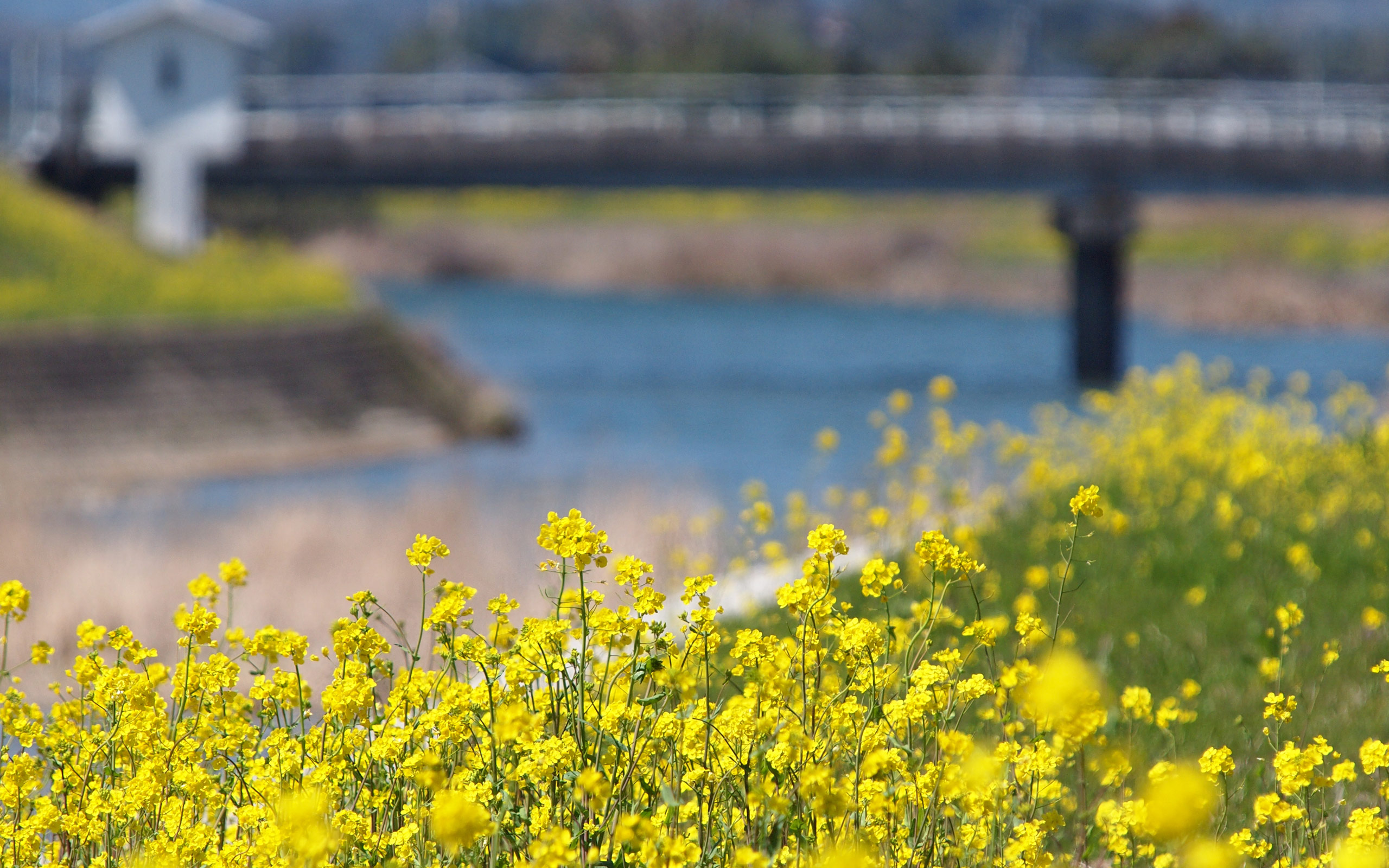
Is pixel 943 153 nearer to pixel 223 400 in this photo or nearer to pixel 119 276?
pixel 119 276

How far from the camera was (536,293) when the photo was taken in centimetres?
6912

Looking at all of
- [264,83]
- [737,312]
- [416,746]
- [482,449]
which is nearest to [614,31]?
[737,312]

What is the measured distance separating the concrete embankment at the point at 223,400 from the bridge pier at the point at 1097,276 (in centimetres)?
1813

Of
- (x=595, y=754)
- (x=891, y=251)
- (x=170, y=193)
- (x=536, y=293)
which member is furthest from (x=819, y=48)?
(x=595, y=754)

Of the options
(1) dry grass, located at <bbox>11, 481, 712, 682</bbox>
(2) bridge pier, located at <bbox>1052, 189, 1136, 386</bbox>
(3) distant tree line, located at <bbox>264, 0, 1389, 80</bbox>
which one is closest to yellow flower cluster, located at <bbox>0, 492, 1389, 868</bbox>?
(1) dry grass, located at <bbox>11, 481, 712, 682</bbox>

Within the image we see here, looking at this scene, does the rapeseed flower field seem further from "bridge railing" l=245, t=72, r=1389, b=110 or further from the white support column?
the white support column

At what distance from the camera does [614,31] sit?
14038cm

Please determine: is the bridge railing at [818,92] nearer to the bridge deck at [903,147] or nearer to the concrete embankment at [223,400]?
the bridge deck at [903,147]

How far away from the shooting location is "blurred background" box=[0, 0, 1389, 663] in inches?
675

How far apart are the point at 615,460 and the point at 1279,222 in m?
56.6

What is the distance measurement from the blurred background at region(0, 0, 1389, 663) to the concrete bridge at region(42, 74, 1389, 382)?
12 centimetres

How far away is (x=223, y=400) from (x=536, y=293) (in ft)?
149

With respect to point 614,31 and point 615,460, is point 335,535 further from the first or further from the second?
point 614,31

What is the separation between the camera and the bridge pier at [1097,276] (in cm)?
3881
